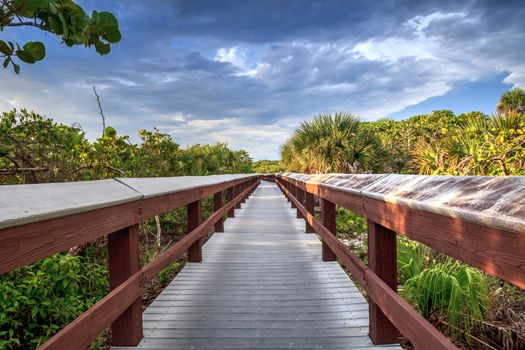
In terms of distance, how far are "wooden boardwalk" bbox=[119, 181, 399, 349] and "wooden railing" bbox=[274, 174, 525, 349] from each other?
402mm

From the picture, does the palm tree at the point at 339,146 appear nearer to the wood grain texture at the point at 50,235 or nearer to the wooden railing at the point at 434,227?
the wooden railing at the point at 434,227

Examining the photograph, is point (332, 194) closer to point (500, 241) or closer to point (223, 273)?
point (223, 273)

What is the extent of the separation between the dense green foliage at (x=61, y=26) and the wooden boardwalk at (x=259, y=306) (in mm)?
1867

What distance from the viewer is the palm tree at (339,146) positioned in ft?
43.8

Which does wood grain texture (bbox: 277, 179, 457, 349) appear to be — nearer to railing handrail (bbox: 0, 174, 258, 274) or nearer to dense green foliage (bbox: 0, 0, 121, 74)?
railing handrail (bbox: 0, 174, 258, 274)

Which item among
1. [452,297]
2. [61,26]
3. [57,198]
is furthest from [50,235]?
[452,297]

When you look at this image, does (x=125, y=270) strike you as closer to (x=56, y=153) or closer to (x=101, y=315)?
(x=101, y=315)

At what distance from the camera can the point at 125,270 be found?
2.26 metres

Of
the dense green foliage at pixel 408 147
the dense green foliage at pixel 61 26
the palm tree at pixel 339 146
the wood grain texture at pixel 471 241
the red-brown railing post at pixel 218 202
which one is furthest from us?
the palm tree at pixel 339 146

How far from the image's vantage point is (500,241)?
1.03 meters

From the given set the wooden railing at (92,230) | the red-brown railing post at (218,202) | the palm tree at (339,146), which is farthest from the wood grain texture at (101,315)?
the palm tree at (339,146)

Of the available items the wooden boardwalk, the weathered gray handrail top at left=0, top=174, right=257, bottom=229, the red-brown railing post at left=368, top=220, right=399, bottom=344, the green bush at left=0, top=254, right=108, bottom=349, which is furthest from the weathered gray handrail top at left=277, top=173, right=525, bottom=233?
the green bush at left=0, top=254, right=108, bottom=349

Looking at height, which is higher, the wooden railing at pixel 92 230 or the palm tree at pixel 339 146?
the palm tree at pixel 339 146

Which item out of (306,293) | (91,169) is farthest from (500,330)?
(91,169)
